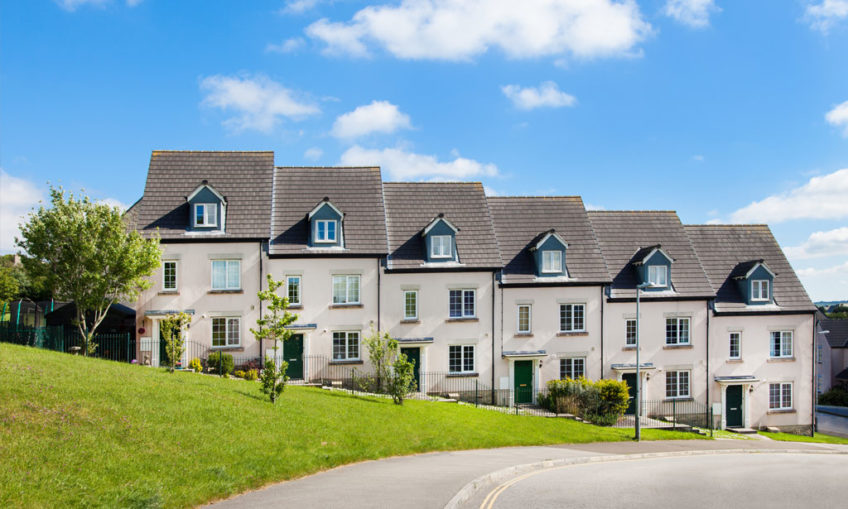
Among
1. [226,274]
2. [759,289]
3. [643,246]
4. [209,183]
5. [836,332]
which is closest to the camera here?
[226,274]

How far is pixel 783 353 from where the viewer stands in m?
38.8

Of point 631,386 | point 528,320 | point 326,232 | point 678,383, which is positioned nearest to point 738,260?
point 678,383

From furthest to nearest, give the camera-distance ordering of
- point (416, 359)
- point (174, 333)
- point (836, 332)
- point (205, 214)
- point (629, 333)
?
point (836, 332)
point (629, 333)
point (416, 359)
point (205, 214)
point (174, 333)

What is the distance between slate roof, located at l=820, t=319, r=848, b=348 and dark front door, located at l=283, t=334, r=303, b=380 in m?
66.9

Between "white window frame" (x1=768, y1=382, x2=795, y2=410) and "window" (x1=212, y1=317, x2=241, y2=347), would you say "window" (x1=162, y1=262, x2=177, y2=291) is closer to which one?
"window" (x1=212, y1=317, x2=241, y2=347)

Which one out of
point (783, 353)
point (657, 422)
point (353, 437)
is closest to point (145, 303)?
point (353, 437)

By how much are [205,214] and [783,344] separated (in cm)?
3639

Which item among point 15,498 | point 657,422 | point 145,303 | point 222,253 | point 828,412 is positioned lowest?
point 828,412

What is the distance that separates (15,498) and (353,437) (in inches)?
411

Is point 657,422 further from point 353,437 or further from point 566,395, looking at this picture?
point 353,437

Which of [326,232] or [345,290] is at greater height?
[326,232]

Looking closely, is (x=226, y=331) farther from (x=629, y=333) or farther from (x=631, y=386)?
(x=631, y=386)

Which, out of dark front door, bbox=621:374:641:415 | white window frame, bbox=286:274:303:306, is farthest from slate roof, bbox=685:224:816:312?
white window frame, bbox=286:274:303:306

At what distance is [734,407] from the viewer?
123ft
